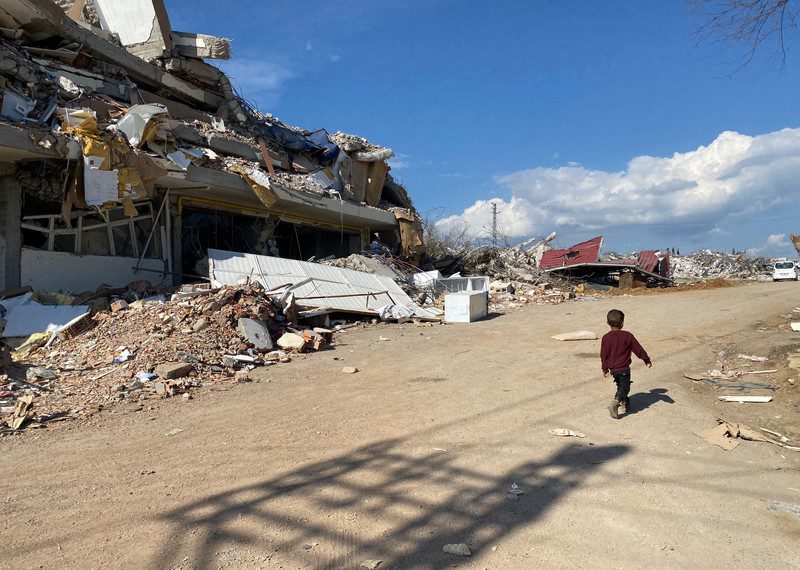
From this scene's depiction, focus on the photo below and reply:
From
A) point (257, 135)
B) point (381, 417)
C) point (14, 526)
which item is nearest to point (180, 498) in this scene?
point (14, 526)

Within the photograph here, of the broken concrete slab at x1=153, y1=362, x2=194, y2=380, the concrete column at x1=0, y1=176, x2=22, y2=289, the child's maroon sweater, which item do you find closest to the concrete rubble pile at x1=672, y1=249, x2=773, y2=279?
the child's maroon sweater

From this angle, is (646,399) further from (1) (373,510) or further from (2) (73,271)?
(2) (73,271)

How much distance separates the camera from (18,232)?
966cm

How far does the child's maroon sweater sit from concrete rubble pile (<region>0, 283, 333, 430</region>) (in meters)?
4.58

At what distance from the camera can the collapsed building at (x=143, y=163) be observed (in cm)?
962

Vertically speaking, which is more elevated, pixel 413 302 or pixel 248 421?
pixel 413 302

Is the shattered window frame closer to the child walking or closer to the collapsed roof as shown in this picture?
the collapsed roof

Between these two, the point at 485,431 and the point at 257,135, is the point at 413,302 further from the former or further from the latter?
the point at 485,431

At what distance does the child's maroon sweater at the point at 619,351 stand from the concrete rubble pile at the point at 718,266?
3469 centimetres

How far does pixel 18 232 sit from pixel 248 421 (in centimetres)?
728

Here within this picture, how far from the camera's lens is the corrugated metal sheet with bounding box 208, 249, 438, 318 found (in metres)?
11.3

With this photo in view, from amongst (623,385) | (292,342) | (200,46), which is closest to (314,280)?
(292,342)

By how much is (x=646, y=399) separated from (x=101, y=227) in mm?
10604

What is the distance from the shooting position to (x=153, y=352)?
24.1ft
